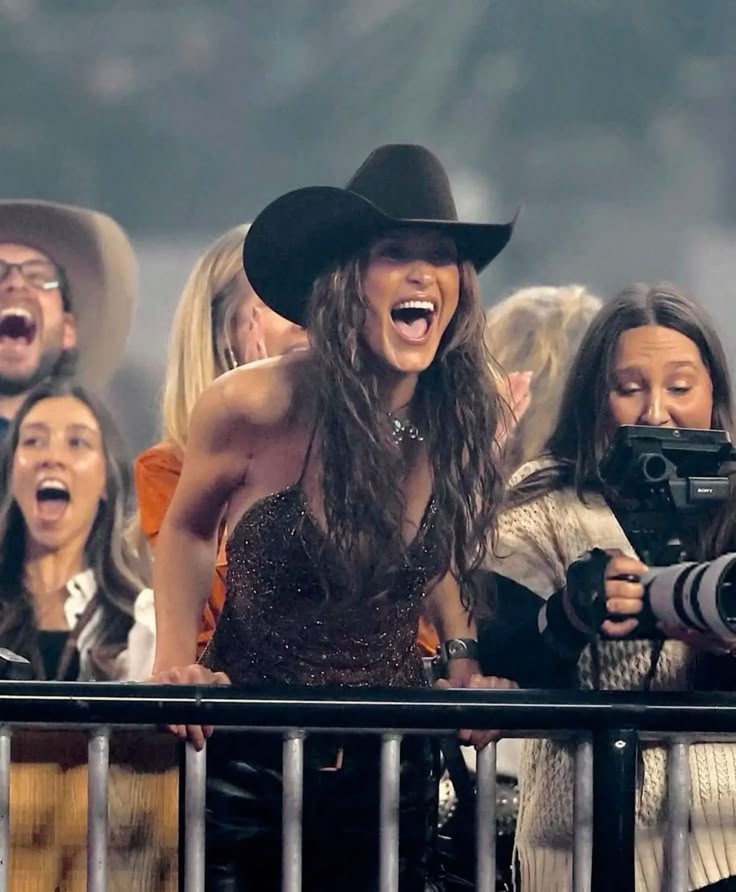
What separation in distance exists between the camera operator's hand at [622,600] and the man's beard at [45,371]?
129 cm

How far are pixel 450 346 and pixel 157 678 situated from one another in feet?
3.23

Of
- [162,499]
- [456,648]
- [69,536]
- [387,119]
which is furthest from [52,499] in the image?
[387,119]

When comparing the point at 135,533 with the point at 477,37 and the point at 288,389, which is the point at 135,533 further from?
the point at 477,37

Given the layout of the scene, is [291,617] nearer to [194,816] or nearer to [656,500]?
[194,816]

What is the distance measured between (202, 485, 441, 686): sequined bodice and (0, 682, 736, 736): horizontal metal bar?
0.29ft

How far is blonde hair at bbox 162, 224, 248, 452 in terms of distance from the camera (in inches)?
116

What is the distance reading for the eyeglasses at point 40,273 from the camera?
9.74 ft

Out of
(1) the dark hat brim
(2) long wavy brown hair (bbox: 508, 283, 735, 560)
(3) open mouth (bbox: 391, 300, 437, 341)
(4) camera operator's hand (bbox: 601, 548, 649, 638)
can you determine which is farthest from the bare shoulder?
(4) camera operator's hand (bbox: 601, 548, 649, 638)

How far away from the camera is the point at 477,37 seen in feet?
9.90

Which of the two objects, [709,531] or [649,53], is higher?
[649,53]

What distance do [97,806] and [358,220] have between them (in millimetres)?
1384

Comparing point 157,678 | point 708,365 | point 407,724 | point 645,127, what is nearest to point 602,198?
point 645,127

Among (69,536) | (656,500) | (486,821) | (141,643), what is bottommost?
(486,821)

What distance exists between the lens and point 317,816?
2.95m
